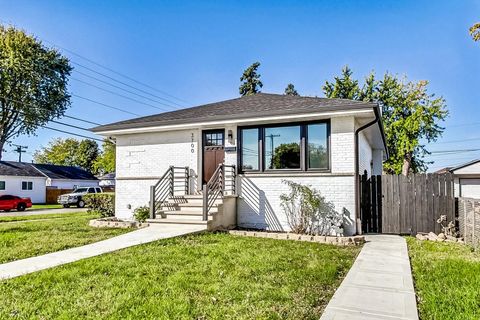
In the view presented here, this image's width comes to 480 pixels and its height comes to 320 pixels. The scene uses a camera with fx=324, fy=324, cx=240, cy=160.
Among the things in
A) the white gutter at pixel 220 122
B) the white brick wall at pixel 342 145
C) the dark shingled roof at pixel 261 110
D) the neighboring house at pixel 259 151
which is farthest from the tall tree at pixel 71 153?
the white brick wall at pixel 342 145

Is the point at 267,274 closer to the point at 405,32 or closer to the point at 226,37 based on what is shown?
the point at 405,32

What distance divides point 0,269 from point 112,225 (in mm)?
4569

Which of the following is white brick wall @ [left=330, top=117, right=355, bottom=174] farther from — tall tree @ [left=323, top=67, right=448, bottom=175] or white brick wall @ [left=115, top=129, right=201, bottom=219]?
tall tree @ [left=323, top=67, right=448, bottom=175]

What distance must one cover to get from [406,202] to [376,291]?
5.70 meters

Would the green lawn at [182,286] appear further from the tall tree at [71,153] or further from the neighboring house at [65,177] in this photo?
the tall tree at [71,153]

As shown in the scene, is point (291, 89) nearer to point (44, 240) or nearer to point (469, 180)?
point (469, 180)

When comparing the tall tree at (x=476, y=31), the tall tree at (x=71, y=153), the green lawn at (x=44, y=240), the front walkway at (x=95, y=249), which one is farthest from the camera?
the tall tree at (x=71, y=153)

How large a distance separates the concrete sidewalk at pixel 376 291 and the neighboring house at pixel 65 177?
33391mm

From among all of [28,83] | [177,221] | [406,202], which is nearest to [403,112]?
[406,202]

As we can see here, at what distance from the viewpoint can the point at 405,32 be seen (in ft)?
48.9

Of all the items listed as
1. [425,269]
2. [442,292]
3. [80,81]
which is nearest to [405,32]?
[425,269]

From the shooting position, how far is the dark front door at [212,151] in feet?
33.2

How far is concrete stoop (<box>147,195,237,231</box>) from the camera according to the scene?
858 centimetres

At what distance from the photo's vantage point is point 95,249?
6.08 meters
